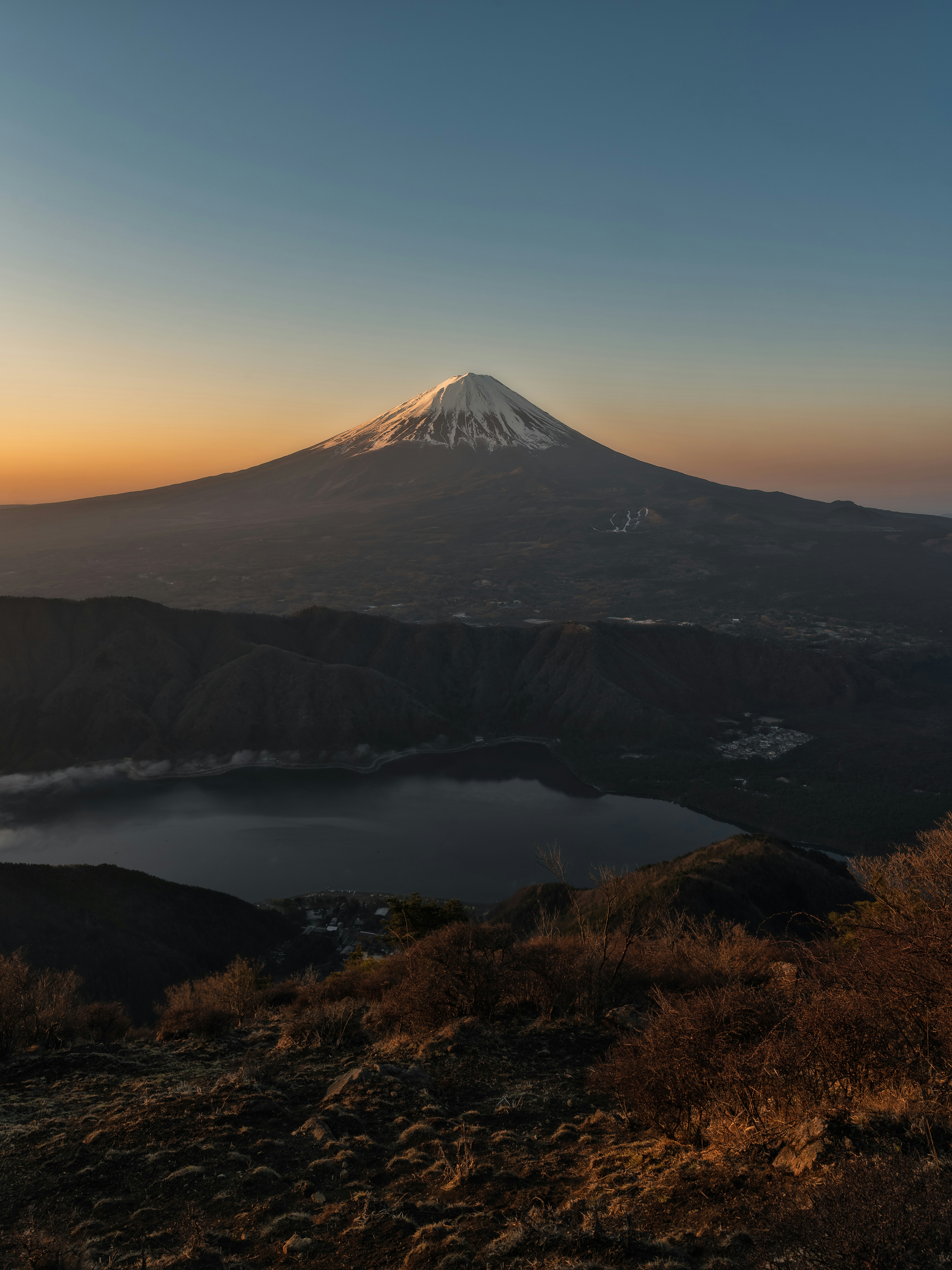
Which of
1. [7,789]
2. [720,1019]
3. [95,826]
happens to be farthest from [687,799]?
[7,789]

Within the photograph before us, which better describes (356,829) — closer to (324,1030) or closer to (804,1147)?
(324,1030)

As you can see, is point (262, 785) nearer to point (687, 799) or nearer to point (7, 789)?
point (7, 789)

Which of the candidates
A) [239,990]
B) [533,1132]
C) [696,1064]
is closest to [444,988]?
[533,1132]

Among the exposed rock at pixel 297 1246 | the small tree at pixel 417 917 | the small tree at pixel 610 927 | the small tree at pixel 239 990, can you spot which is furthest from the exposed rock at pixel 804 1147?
the small tree at pixel 417 917

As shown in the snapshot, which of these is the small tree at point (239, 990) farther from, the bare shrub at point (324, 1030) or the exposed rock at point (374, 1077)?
the exposed rock at point (374, 1077)

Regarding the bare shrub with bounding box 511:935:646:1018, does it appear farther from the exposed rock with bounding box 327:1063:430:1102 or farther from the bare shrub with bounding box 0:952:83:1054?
the bare shrub with bounding box 0:952:83:1054

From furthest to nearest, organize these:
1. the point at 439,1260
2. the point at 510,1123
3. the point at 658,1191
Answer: the point at 510,1123, the point at 658,1191, the point at 439,1260
